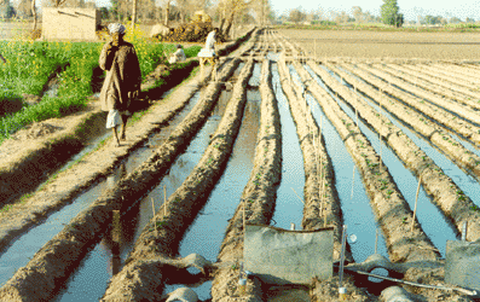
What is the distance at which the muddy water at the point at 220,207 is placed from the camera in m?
4.66

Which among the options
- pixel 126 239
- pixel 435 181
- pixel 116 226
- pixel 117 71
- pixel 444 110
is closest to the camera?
pixel 126 239

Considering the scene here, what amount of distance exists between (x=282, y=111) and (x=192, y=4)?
38813 mm

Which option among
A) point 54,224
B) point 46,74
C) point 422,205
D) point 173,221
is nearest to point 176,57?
point 46,74

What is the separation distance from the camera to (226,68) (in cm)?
1712

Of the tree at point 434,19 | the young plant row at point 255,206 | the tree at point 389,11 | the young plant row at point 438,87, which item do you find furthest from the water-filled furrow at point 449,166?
the tree at point 434,19

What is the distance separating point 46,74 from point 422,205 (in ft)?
36.2

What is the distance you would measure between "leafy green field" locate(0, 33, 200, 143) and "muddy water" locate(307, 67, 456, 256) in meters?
5.90

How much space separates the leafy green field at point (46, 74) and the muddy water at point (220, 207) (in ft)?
11.9

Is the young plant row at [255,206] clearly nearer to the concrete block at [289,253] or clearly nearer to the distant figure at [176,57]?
the concrete block at [289,253]

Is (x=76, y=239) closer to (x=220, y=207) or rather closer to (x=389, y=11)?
(x=220, y=207)

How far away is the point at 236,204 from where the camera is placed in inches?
230

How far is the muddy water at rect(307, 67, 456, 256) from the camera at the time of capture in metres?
5.12

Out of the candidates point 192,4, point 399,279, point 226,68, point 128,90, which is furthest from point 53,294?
point 192,4

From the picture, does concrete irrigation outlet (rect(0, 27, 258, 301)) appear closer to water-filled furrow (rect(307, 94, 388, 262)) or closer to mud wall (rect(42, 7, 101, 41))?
water-filled furrow (rect(307, 94, 388, 262))
